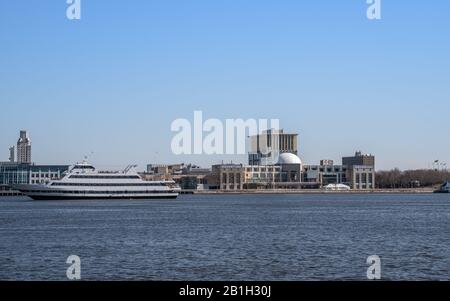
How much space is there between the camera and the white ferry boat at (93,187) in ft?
356

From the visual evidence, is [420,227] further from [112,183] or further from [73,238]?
[112,183]

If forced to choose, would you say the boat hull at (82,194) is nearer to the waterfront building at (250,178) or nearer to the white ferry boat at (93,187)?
the white ferry boat at (93,187)

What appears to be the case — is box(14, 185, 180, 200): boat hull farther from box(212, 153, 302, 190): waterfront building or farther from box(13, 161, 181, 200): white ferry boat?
box(212, 153, 302, 190): waterfront building

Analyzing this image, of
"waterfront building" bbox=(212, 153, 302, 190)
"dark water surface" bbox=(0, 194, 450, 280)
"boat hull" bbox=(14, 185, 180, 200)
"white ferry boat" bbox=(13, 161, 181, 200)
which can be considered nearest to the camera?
"dark water surface" bbox=(0, 194, 450, 280)

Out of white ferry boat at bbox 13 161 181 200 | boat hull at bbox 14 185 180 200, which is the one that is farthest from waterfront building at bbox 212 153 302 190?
boat hull at bbox 14 185 180 200

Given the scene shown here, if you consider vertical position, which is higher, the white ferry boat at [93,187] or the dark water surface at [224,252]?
the white ferry boat at [93,187]

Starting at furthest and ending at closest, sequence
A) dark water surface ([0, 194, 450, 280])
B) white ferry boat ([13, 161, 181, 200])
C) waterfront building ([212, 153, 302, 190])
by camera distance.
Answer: waterfront building ([212, 153, 302, 190]), white ferry boat ([13, 161, 181, 200]), dark water surface ([0, 194, 450, 280])

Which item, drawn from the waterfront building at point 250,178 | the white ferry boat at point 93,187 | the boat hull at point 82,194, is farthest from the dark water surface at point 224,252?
the waterfront building at point 250,178

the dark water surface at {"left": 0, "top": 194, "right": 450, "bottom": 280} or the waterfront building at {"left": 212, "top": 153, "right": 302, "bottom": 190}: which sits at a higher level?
the waterfront building at {"left": 212, "top": 153, "right": 302, "bottom": 190}

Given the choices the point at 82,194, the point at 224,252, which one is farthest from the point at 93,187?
the point at 224,252

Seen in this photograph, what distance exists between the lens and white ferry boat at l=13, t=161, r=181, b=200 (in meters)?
109

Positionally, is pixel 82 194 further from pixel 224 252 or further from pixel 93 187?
pixel 224 252

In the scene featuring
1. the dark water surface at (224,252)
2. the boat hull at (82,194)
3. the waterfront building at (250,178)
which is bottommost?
the dark water surface at (224,252)
